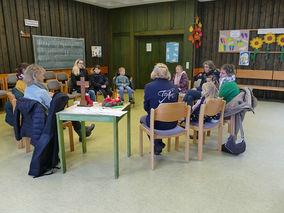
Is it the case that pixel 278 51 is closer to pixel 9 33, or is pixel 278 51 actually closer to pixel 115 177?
pixel 115 177

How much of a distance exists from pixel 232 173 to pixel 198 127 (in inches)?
26.7

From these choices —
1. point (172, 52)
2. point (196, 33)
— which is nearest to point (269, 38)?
point (196, 33)

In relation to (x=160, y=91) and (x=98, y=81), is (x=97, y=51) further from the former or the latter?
(x=160, y=91)

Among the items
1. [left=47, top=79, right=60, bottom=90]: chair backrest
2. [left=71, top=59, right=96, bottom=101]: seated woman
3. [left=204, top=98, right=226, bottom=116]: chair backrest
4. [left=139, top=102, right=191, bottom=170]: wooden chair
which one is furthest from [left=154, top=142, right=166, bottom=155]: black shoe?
[left=47, top=79, right=60, bottom=90]: chair backrest

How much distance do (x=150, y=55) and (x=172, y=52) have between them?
0.88 m

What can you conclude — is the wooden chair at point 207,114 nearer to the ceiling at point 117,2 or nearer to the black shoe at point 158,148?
the black shoe at point 158,148

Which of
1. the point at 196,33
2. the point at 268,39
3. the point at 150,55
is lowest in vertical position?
the point at 150,55

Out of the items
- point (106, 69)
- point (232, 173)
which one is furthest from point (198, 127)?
point (106, 69)

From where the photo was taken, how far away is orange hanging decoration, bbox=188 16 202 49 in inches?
291

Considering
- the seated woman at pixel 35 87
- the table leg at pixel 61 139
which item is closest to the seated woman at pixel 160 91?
the table leg at pixel 61 139

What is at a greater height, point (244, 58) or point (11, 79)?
point (244, 58)

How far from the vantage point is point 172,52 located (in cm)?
813

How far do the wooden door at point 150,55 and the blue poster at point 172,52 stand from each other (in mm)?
107

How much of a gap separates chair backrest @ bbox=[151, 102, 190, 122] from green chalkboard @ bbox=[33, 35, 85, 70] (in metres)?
5.03
